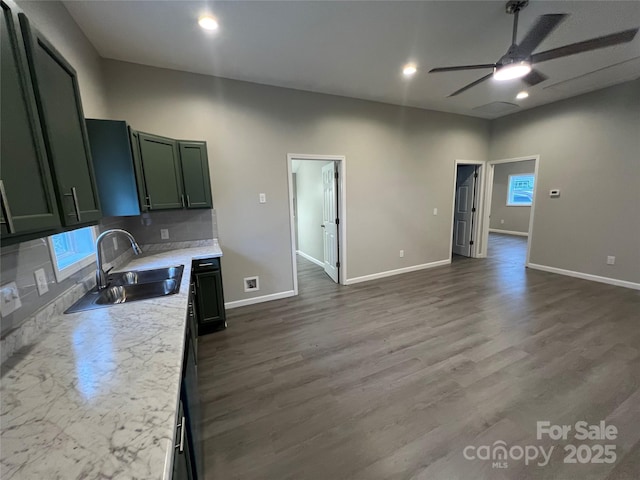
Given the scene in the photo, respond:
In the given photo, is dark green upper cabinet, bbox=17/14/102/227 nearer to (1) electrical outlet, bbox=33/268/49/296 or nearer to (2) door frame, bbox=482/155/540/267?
(1) electrical outlet, bbox=33/268/49/296

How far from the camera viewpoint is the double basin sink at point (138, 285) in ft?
5.87

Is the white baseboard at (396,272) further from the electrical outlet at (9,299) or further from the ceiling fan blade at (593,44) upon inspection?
the electrical outlet at (9,299)

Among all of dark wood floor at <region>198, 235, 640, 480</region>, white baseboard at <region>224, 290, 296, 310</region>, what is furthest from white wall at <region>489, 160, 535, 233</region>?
white baseboard at <region>224, 290, 296, 310</region>

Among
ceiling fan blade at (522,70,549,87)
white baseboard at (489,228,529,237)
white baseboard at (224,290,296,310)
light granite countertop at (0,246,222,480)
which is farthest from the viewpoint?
white baseboard at (489,228,529,237)

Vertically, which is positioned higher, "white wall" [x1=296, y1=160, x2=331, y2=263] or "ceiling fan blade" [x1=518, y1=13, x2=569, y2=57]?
"ceiling fan blade" [x1=518, y1=13, x2=569, y2=57]

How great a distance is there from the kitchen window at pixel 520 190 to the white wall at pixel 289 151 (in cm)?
442

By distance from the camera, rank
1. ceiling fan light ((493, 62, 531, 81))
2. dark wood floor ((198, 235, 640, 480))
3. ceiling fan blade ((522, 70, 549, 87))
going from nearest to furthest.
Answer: dark wood floor ((198, 235, 640, 480)), ceiling fan light ((493, 62, 531, 81)), ceiling fan blade ((522, 70, 549, 87))

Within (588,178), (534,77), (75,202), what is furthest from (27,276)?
(588,178)

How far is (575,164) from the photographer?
423 cm

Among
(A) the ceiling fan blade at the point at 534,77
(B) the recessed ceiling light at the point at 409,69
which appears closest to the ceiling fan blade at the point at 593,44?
(A) the ceiling fan blade at the point at 534,77

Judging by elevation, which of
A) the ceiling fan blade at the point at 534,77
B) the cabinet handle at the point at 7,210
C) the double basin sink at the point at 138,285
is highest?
the ceiling fan blade at the point at 534,77

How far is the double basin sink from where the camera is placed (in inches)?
70.4

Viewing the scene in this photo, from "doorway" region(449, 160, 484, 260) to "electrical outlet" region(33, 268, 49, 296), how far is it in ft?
19.0

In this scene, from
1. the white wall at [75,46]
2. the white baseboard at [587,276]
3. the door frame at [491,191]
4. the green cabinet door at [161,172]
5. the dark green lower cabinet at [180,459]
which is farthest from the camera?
the door frame at [491,191]
